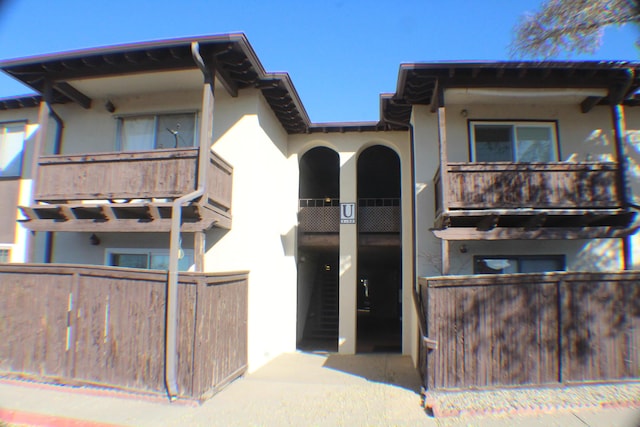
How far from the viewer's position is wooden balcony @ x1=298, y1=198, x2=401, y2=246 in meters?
11.2

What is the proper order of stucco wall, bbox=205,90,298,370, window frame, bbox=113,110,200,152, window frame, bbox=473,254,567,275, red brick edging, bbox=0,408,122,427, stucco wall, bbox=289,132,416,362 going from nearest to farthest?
1. red brick edging, bbox=0,408,122,427
2. stucco wall, bbox=205,90,298,370
3. window frame, bbox=473,254,567,275
4. window frame, bbox=113,110,200,152
5. stucco wall, bbox=289,132,416,362

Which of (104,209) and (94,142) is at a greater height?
(94,142)

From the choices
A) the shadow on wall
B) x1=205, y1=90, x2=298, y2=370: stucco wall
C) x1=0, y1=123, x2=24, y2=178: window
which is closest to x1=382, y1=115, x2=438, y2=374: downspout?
x1=205, y1=90, x2=298, y2=370: stucco wall

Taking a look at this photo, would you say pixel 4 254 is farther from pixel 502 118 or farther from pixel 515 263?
pixel 502 118

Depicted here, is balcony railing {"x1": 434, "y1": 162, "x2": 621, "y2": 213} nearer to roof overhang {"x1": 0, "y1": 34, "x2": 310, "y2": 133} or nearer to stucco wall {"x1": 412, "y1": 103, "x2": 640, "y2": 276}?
stucco wall {"x1": 412, "y1": 103, "x2": 640, "y2": 276}

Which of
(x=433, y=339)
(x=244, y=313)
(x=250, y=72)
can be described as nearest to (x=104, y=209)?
(x=244, y=313)

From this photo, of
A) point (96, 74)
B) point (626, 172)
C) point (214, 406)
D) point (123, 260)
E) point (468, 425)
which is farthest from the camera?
point (123, 260)

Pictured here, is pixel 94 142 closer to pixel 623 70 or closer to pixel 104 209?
pixel 104 209

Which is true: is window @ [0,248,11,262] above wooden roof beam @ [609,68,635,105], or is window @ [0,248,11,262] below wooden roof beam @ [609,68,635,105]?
below

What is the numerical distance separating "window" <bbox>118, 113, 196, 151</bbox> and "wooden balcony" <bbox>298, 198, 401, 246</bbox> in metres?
3.71

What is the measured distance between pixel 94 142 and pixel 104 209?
3.04 meters

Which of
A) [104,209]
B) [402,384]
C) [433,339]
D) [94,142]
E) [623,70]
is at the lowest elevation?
[402,384]

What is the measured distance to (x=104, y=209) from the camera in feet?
25.8

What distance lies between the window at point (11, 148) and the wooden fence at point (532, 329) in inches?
419
